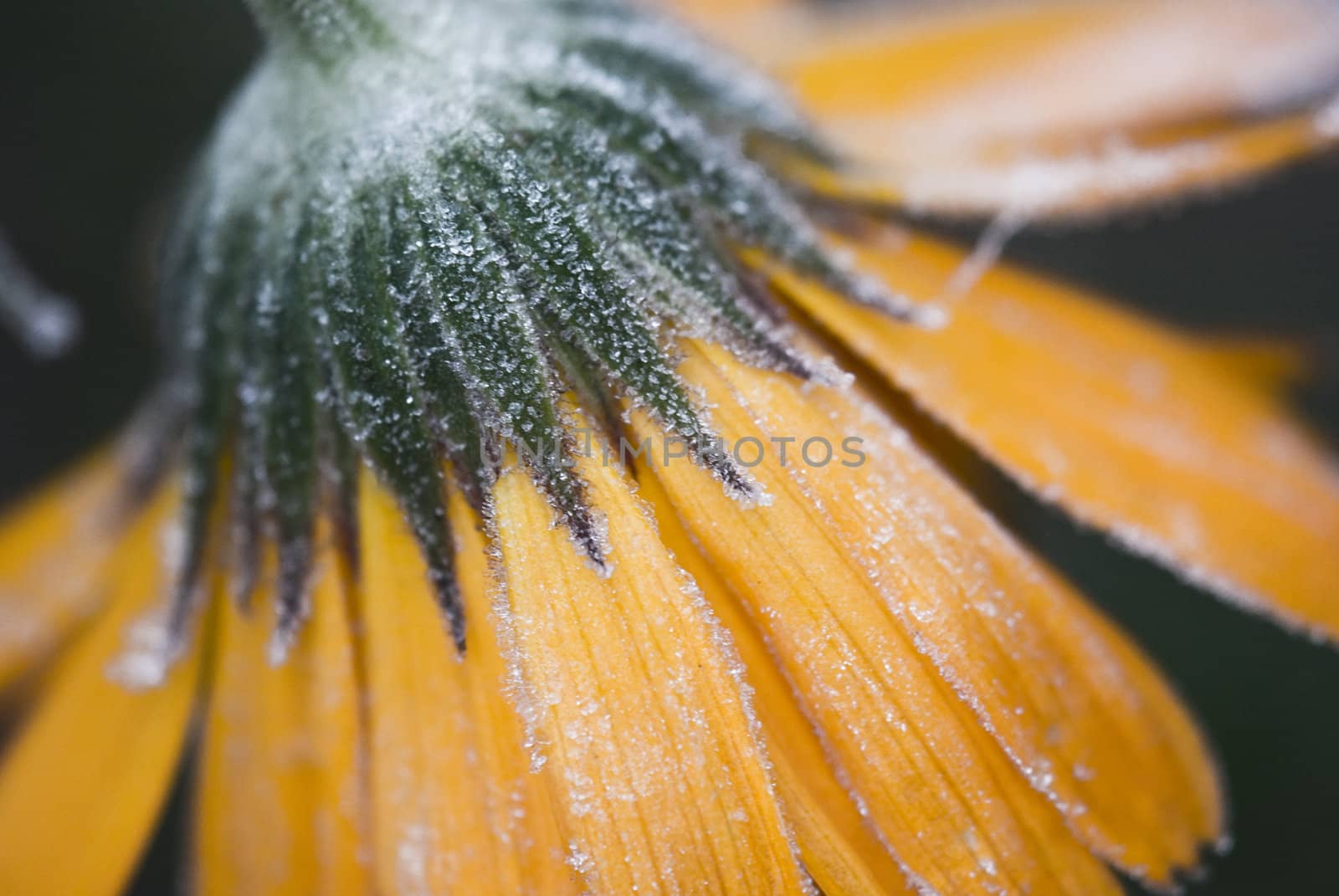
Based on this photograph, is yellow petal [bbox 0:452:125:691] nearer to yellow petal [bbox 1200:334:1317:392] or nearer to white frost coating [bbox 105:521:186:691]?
white frost coating [bbox 105:521:186:691]

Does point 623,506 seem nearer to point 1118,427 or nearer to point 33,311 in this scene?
point 1118,427

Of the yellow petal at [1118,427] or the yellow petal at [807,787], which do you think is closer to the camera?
the yellow petal at [807,787]

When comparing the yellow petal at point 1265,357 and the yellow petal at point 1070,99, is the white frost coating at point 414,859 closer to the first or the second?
the yellow petal at point 1070,99

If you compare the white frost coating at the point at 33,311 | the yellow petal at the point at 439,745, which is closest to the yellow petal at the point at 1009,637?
the yellow petal at the point at 439,745

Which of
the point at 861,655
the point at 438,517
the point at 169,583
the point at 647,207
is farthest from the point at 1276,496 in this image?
the point at 169,583

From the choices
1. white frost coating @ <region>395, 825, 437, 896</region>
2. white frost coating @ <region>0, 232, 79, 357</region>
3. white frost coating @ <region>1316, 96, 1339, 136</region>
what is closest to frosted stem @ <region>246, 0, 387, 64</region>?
white frost coating @ <region>395, 825, 437, 896</region>

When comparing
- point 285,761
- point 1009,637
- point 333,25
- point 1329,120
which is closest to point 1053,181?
point 1329,120
